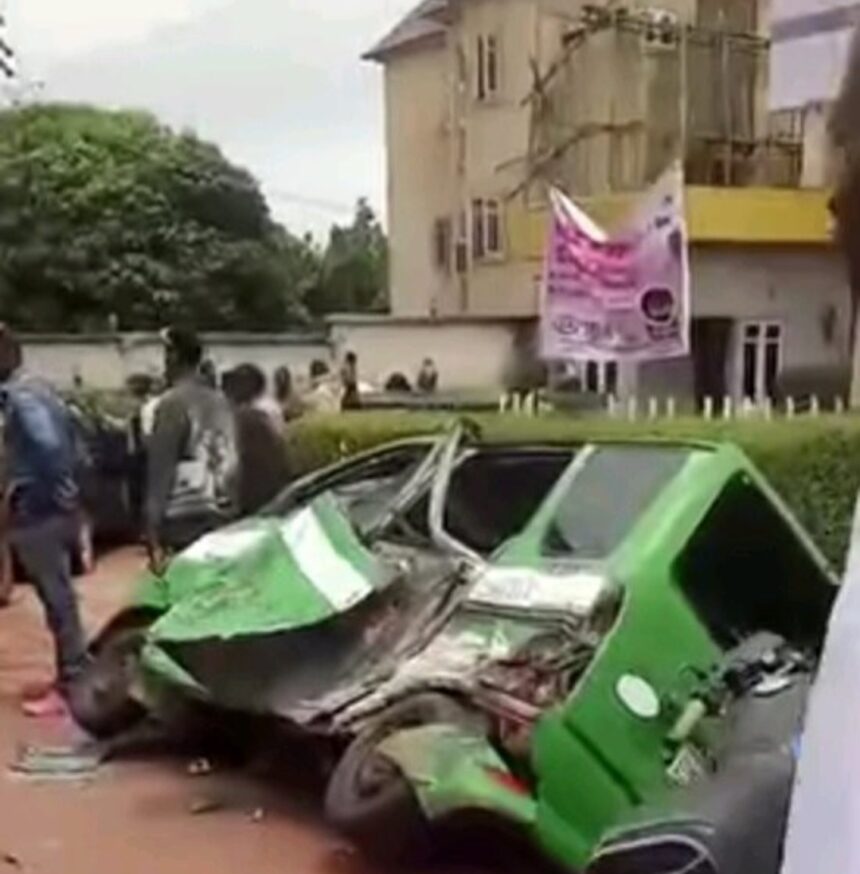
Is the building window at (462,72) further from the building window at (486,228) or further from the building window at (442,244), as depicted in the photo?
the building window at (442,244)

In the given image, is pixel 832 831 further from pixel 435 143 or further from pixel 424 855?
pixel 435 143

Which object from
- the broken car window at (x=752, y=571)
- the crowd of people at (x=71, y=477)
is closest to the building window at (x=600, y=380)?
the crowd of people at (x=71, y=477)

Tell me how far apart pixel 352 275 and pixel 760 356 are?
1013 inches

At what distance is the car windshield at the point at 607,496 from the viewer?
647 centimetres

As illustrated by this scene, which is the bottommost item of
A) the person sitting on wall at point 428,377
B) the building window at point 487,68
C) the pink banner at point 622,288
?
the person sitting on wall at point 428,377

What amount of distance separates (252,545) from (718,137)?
16.5 metres

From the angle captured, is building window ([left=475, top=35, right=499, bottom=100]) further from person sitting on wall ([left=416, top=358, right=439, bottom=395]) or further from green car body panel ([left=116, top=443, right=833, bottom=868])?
green car body panel ([left=116, top=443, right=833, bottom=868])

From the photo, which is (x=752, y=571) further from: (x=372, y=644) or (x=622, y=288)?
(x=622, y=288)

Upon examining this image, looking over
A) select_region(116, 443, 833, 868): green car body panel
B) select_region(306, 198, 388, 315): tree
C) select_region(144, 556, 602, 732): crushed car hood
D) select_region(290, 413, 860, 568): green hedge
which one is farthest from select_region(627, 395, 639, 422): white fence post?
select_region(306, 198, 388, 315): tree

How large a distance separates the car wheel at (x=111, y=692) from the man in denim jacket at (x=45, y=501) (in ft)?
0.74

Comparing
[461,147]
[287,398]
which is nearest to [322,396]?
[287,398]

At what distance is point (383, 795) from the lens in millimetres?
6090

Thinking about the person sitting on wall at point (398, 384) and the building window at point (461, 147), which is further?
the building window at point (461, 147)

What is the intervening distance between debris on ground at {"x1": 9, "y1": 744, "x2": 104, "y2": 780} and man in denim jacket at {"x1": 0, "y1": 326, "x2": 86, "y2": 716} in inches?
19.5
